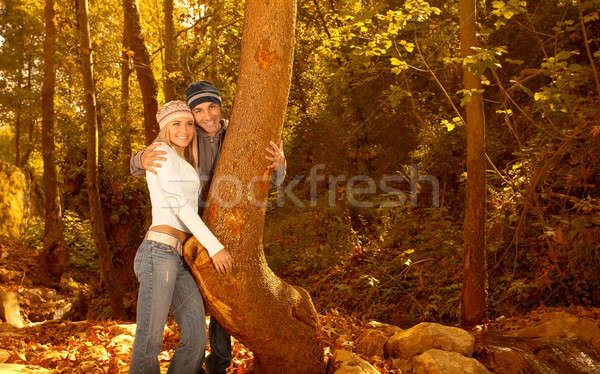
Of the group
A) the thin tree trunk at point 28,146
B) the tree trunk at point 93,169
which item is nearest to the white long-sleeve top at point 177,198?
the tree trunk at point 93,169

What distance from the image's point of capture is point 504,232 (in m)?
8.81

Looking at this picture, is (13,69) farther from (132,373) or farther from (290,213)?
(132,373)

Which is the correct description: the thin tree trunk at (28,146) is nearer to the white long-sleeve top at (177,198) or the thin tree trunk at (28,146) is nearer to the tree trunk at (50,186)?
the tree trunk at (50,186)

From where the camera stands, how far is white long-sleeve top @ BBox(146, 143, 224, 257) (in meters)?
3.48

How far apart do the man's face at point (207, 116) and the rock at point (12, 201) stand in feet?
45.2

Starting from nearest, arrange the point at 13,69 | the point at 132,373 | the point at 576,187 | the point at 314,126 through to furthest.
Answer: the point at 132,373 → the point at 576,187 → the point at 314,126 → the point at 13,69

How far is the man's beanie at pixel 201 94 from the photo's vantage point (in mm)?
3959

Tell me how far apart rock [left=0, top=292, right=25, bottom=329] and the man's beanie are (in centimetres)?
709

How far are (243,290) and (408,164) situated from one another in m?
9.91

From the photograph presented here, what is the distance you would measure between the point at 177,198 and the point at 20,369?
2265 millimetres

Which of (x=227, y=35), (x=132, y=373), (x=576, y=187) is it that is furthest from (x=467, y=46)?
(x=227, y=35)

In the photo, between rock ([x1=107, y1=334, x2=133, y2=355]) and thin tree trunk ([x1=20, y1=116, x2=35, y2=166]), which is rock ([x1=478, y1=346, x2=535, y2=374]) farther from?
thin tree trunk ([x1=20, y1=116, x2=35, y2=166])

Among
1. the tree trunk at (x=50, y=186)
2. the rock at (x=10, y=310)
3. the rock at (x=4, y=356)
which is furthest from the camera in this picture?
the tree trunk at (x=50, y=186)

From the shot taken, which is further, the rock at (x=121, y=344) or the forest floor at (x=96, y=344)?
the rock at (x=121, y=344)
